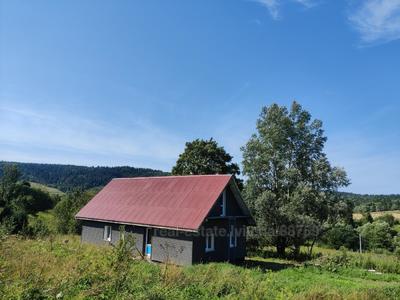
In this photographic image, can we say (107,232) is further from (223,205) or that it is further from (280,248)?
(280,248)

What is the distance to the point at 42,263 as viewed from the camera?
10.5 m

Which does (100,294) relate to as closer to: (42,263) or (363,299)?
(42,263)

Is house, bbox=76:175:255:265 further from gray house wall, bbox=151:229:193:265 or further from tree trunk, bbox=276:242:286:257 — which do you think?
tree trunk, bbox=276:242:286:257

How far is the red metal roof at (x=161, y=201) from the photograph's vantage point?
2008cm

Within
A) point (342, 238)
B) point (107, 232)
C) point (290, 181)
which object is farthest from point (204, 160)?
point (342, 238)

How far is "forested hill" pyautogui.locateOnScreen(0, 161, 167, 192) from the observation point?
112 m

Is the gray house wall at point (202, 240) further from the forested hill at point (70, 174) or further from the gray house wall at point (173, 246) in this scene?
the forested hill at point (70, 174)

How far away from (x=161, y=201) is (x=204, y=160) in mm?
14147

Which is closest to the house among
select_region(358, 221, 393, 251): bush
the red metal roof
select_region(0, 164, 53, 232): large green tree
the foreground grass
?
the red metal roof

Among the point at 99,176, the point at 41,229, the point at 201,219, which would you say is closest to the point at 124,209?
the point at 41,229

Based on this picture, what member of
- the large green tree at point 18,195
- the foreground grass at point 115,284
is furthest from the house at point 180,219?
the large green tree at point 18,195

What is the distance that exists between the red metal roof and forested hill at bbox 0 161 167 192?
74233 millimetres

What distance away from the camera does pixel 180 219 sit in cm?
1988

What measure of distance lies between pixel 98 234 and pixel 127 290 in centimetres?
1887
